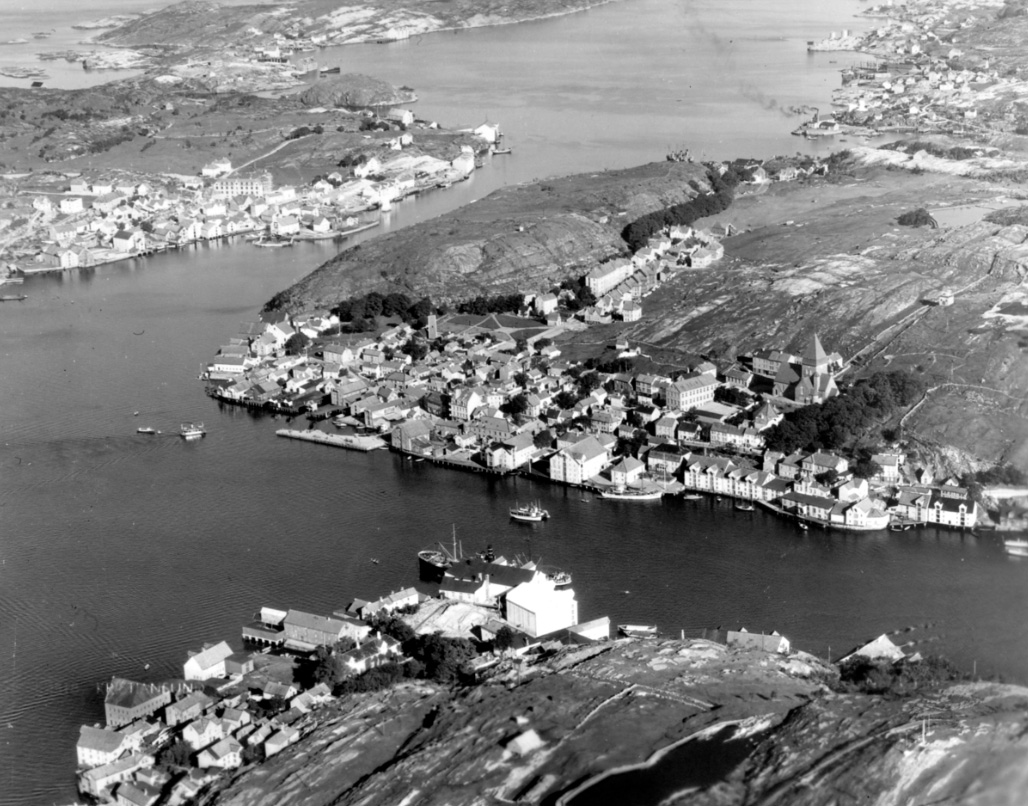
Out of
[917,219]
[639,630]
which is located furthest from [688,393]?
[917,219]

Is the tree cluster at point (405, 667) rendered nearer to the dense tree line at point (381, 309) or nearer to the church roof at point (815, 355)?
the church roof at point (815, 355)

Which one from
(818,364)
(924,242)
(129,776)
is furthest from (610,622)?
(924,242)

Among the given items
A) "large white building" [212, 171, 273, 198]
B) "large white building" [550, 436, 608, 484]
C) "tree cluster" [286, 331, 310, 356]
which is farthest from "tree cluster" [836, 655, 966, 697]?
"large white building" [212, 171, 273, 198]

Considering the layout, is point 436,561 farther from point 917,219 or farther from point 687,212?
point 687,212

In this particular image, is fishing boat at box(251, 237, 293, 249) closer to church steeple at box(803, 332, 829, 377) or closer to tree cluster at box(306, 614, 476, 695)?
church steeple at box(803, 332, 829, 377)

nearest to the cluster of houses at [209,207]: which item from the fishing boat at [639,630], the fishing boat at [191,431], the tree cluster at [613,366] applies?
the fishing boat at [191,431]

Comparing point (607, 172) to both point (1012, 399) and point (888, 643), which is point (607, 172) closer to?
point (1012, 399)
